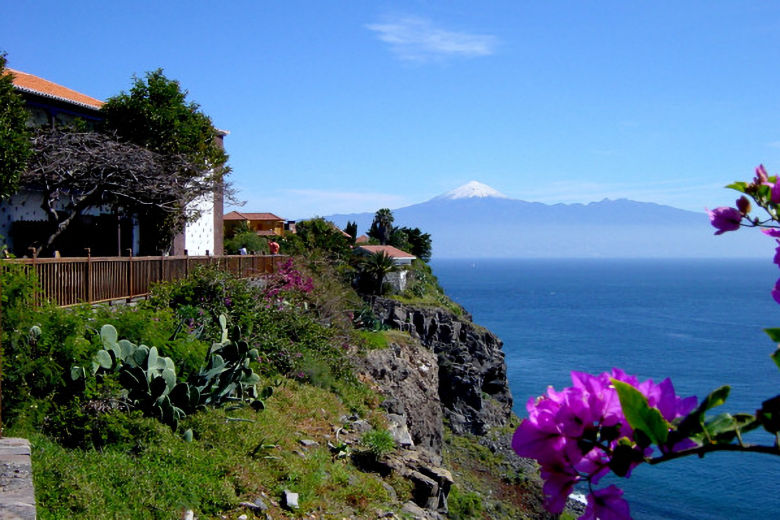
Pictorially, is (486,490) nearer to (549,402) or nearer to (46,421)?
(46,421)

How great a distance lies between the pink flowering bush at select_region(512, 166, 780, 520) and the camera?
1.20 metres

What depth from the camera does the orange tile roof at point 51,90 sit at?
2391 cm

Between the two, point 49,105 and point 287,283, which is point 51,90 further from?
point 287,283

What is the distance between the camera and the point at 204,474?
862cm

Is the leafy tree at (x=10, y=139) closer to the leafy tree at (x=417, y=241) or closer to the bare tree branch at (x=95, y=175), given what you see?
the bare tree branch at (x=95, y=175)

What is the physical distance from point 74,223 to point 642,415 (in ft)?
84.9

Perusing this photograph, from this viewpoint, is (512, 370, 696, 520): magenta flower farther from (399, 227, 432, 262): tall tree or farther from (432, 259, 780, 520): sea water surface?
(399, 227, 432, 262): tall tree

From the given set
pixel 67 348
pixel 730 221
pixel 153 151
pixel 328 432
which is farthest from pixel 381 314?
pixel 730 221

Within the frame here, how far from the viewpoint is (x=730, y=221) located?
1.54 meters

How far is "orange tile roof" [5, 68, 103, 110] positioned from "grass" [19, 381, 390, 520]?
16431 mm

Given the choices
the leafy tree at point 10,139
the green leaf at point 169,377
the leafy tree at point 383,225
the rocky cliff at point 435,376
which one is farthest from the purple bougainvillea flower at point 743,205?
the leafy tree at point 383,225

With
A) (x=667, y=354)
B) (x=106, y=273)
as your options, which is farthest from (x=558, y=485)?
(x=667, y=354)

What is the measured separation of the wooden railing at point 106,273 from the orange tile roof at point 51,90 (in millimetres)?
8572

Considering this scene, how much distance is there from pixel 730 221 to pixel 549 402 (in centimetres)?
56
